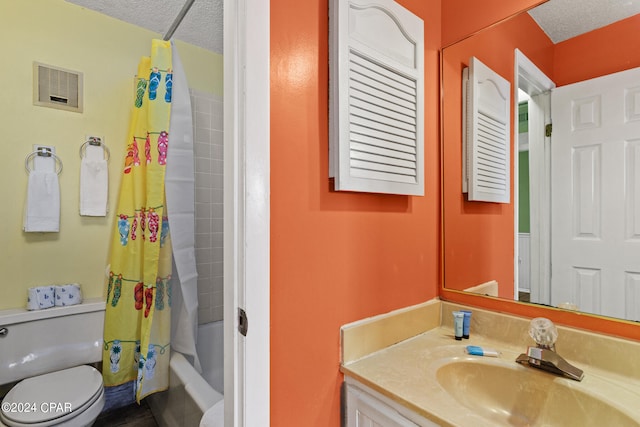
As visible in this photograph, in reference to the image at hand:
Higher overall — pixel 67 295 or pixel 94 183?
pixel 94 183

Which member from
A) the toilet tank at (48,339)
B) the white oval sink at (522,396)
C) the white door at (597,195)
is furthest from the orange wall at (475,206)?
the toilet tank at (48,339)

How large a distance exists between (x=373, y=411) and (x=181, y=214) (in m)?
1.31

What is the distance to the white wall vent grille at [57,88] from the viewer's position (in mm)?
1749

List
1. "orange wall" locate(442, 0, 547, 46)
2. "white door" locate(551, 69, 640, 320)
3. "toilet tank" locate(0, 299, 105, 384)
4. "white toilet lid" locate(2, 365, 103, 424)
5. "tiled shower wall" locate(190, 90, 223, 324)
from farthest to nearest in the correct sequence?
"tiled shower wall" locate(190, 90, 223, 324)
"toilet tank" locate(0, 299, 105, 384)
"white toilet lid" locate(2, 365, 103, 424)
"orange wall" locate(442, 0, 547, 46)
"white door" locate(551, 69, 640, 320)

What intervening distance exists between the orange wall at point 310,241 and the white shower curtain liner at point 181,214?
3.46 ft

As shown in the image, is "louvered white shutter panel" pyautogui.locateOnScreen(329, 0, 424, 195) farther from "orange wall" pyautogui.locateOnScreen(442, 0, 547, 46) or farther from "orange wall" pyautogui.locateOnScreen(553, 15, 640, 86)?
"orange wall" pyautogui.locateOnScreen(553, 15, 640, 86)

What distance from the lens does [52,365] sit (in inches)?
65.0

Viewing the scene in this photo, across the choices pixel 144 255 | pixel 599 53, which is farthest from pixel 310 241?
pixel 144 255

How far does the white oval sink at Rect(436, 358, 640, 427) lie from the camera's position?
73 cm

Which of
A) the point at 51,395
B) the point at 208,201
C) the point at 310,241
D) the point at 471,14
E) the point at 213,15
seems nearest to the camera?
the point at 310,241

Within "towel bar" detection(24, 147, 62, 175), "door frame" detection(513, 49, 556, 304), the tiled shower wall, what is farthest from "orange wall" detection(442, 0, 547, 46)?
"towel bar" detection(24, 147, 62, 175)

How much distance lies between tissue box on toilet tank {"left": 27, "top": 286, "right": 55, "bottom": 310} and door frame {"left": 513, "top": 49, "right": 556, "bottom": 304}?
2239mm

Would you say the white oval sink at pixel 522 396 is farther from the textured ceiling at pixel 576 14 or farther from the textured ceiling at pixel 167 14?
the textured ceiling at pixel 167 14

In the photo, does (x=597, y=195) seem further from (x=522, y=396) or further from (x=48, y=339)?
(x=48, y=339)
